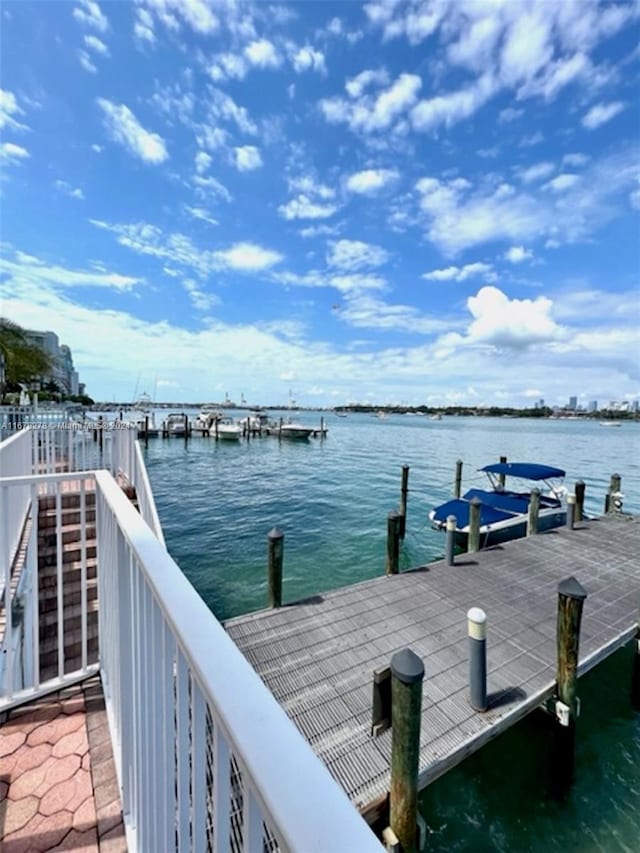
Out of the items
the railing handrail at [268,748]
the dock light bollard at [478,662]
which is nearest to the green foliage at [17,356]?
the dock light bollard at [478,662]

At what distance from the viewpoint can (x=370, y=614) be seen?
5.93m

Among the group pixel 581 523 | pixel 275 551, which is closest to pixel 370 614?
pixel 275 551

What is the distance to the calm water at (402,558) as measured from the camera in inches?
164

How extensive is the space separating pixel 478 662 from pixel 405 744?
4.38ft

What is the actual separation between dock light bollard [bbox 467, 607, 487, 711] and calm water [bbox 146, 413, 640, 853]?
1.13 meters

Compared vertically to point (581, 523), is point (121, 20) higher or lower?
higher

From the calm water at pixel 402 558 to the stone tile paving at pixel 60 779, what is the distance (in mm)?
3558

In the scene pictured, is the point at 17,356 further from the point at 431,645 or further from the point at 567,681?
the point at 567,681

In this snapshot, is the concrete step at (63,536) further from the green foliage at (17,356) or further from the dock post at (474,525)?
the green foliage at (17,356)

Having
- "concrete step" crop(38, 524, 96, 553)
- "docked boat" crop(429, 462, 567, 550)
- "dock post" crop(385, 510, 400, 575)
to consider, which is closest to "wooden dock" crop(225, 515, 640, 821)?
"dock post" crop(385, 510, 400, 575)

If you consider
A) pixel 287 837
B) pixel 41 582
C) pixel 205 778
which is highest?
pixel 287 837

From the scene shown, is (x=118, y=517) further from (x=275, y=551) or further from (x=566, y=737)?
(x=566, y=737)

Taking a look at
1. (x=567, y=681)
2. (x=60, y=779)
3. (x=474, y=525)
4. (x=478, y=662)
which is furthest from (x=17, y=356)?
(x=567, y=681)

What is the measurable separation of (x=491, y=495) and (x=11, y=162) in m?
13.7
